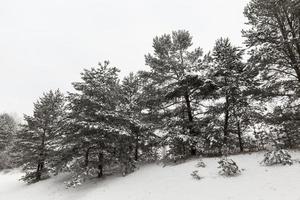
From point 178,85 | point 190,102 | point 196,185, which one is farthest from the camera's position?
point 190,102

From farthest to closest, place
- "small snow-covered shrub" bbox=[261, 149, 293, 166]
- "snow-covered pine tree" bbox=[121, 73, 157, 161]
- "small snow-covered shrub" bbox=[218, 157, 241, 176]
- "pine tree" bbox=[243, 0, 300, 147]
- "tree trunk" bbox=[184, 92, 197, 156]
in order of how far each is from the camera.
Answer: "snow-covered pine tree" bbox=[121, 73, 157, 161] → "tree trunk" bbox=[184, 92, 197, 156] → "pine tree" bbox=[243, 0, 300, 147] → "small snow-covered shrub" bbox=[218, 157, 241, 176] → "small snow-covered shrub" bbox=[261, 149, 293, 166]

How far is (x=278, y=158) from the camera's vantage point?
12.2 metres

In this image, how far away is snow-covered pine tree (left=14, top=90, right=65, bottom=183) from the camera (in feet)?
81.9

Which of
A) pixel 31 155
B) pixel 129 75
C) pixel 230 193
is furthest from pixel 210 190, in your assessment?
pixel 31 155

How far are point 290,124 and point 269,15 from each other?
7247 millimetres

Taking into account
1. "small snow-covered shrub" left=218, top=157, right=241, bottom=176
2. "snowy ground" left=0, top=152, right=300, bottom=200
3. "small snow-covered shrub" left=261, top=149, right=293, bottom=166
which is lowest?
"snowy ground" left=0, top=152, right=300, bottom=200

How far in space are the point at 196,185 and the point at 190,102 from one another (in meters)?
9.16

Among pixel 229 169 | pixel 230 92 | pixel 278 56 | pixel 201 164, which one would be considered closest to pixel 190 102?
pixel 230 92

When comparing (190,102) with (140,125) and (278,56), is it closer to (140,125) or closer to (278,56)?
(140,125)

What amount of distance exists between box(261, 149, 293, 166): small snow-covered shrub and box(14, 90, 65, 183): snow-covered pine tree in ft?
64.0

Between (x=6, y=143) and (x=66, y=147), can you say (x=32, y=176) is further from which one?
(x=6, y=143)

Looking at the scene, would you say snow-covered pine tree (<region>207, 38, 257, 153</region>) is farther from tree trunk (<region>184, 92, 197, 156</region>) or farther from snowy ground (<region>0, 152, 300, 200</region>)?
snowy ground (<region>0, 152, 300, 200</region>)

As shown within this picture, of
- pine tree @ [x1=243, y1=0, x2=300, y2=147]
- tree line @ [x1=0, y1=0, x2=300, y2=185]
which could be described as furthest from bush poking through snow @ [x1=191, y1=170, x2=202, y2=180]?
pine tree @ [x1=243, y1=0, x2=300, y2=147]

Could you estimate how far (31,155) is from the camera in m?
25.1
